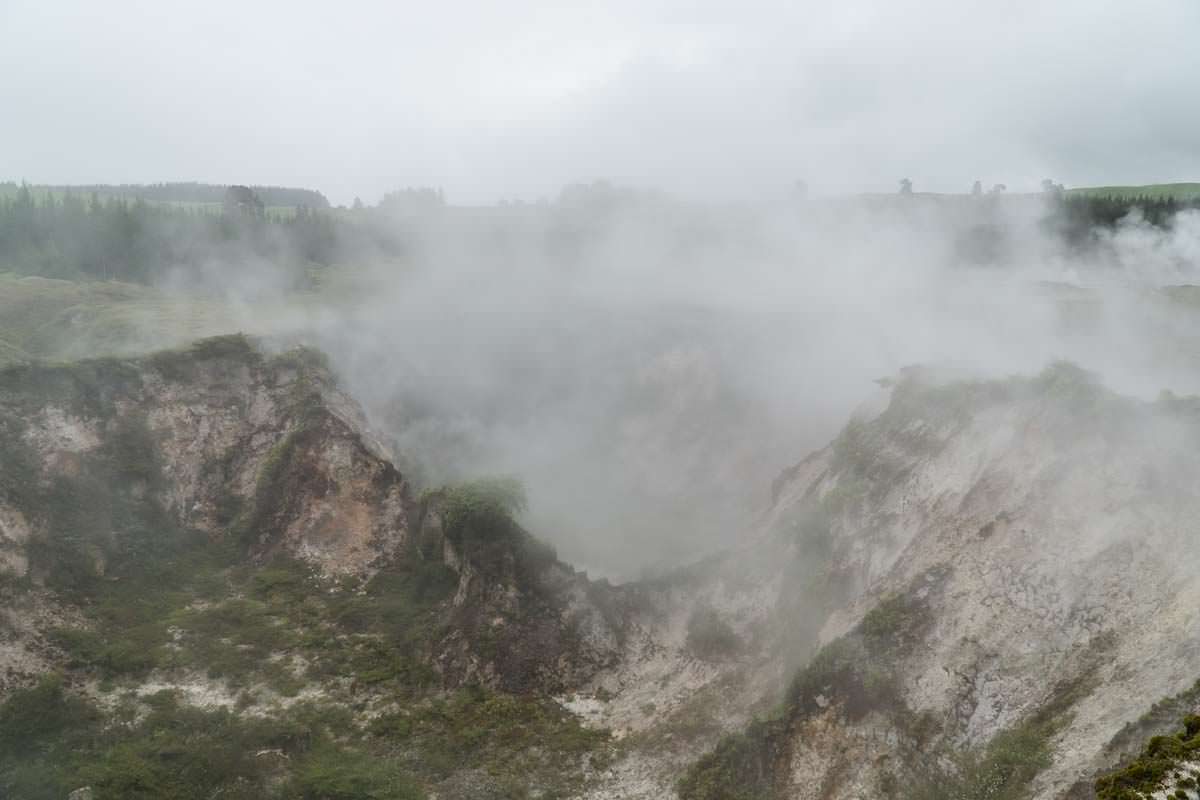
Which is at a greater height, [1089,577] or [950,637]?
[1089,577]

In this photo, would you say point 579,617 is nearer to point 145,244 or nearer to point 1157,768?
point 1157,768

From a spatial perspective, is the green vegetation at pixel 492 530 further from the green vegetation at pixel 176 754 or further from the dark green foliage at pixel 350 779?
the dark green foliage at pixel 350 779

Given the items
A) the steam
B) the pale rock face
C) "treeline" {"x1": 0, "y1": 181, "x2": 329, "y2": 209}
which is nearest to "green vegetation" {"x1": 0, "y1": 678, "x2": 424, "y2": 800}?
the pale rock face

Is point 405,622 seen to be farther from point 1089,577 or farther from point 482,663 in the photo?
point 1089,577

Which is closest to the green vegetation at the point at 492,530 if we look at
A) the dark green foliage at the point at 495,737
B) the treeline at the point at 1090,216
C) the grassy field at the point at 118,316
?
the dark green foliage at the point at 495,737

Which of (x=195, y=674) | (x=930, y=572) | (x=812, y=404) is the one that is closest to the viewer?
(x=930, y=572)

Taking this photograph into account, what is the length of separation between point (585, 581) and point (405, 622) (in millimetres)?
6918

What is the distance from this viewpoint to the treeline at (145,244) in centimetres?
6356

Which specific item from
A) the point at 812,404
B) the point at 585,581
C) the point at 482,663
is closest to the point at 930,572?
the point at 585,581

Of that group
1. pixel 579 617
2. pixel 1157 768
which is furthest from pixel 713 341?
pixel 1157 768

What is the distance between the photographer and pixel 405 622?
27.4 metres

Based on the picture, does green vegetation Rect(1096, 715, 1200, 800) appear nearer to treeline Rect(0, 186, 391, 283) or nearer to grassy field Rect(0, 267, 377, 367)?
grassy field Rect(0, 267, 377, 367)

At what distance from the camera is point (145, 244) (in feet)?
219

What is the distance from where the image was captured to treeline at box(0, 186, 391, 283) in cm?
6356
